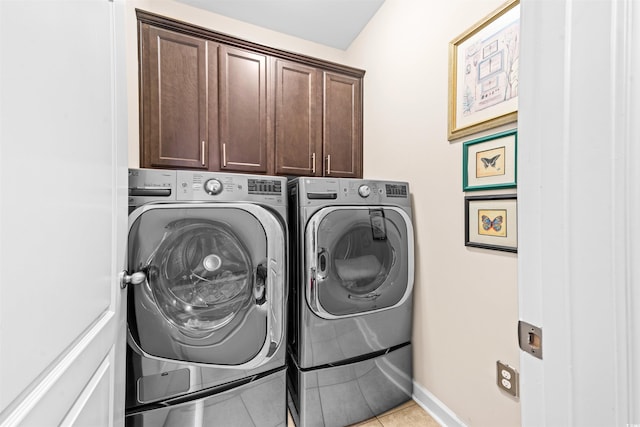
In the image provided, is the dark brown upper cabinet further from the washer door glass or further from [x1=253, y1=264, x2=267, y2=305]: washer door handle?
[x1=253, y1=264, x2=267, y2=305]: washer door handle

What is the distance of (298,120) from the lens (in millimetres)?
2018

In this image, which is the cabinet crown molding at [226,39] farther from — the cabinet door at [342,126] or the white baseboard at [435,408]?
the white baseboard at [435,408]

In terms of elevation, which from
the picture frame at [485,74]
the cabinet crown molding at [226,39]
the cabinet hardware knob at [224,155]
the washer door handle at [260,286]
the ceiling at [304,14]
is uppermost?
the ceiling at [304,14]

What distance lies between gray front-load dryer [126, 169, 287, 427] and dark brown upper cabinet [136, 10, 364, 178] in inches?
26.1

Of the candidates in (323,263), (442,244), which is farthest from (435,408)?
(323,263)

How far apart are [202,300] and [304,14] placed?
2.15 metres

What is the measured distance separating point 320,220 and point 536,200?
3.21 ft

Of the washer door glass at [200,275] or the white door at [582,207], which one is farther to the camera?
the washer door glass at [200,275]

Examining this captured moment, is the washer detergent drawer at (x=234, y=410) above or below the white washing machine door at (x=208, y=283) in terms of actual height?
below

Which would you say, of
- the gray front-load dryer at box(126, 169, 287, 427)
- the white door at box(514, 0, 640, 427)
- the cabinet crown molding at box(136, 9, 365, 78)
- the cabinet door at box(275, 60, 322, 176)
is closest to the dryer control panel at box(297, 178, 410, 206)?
the gray front-load dryer at box(126, 169, 287, 427)

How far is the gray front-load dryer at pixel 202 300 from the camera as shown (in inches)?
42.9

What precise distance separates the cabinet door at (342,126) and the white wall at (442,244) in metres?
0.34

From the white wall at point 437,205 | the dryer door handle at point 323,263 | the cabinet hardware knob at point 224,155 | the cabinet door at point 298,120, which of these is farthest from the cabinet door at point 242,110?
the dryer door handle at point 323,263

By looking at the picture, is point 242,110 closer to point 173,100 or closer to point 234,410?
point 173,100
